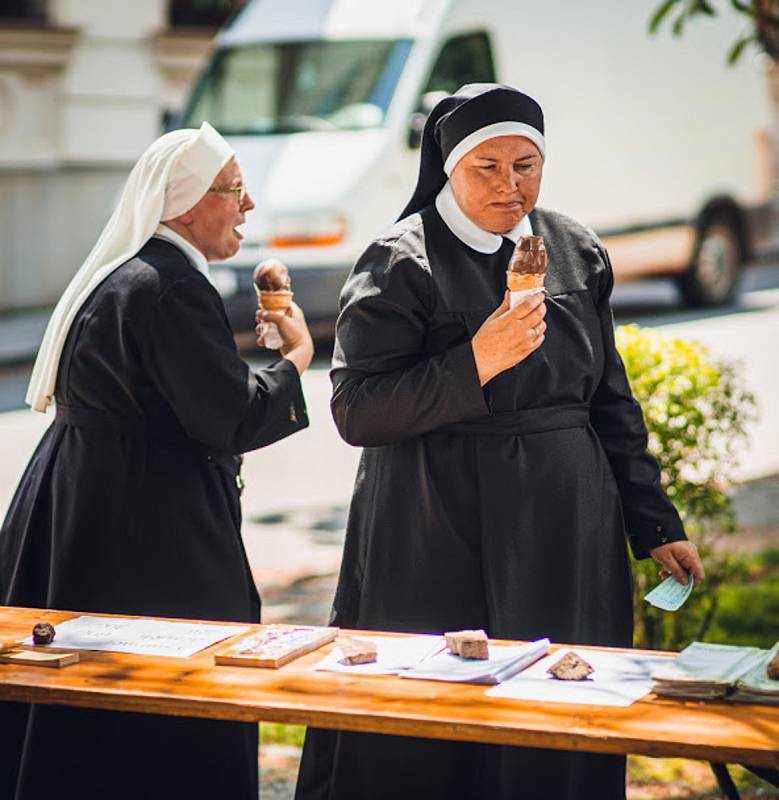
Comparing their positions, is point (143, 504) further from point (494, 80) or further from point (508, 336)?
point (494, 80)

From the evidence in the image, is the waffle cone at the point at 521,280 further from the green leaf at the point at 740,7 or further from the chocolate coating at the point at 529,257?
the green leaf at the point at 740,7

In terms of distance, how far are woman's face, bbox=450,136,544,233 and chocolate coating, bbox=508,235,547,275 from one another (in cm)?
17

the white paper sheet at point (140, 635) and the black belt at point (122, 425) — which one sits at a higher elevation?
the black belt at point (122, 425)

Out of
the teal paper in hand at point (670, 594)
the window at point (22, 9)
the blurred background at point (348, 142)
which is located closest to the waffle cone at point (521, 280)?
the teal paper in hand at point (670, 594)

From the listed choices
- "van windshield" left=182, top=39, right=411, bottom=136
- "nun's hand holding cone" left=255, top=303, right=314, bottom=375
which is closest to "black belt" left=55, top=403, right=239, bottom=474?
"nun's hand holding cone" left=255, top=303, right=314, bottom=375

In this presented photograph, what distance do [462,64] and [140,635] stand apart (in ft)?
34.7

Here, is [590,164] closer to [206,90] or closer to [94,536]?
[206,90]

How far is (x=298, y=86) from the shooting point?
1358 cm

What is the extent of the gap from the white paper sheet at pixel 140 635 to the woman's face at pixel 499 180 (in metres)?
1.02

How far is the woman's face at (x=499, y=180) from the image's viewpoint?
351 centimetres

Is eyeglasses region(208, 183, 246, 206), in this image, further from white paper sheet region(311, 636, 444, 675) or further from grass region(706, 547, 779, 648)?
grass region(706, 547, 779, 648)

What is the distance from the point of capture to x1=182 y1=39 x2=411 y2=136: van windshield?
42.8 ft

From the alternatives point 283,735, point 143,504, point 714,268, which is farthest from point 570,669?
point 714,268

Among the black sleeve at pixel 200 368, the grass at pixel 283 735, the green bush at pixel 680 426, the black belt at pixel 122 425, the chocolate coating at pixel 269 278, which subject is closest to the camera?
the black sleeve at pixel 200 368
